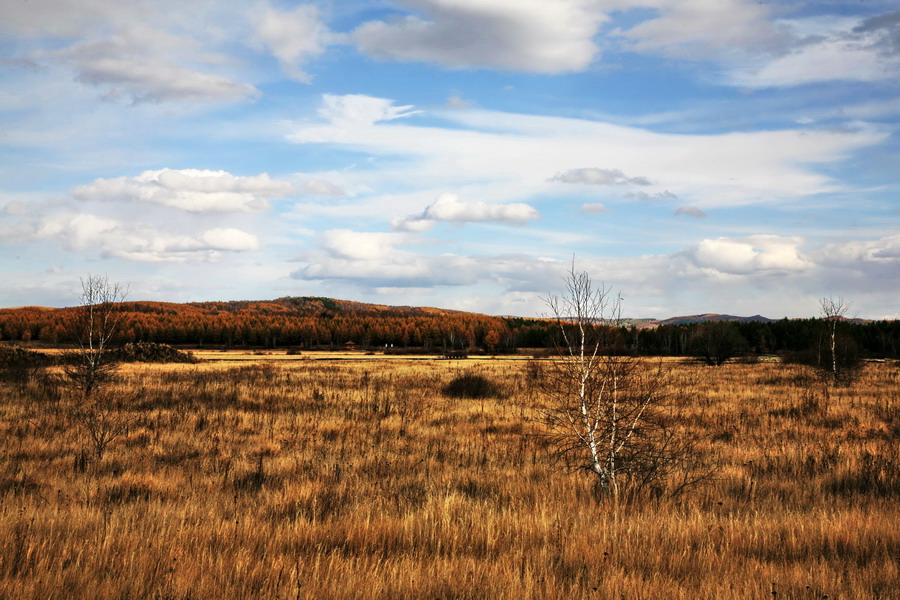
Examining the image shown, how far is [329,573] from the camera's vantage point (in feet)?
13.1

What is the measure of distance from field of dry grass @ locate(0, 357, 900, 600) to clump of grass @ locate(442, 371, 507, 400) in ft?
22.2

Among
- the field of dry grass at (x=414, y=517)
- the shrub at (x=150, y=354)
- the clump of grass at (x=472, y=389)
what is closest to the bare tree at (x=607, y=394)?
the field of dry grass at (x=414, y=517)

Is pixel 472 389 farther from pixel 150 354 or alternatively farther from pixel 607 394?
pixel 150 354

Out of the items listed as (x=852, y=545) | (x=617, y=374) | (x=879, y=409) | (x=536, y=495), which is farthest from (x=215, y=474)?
(x=879, y=409)

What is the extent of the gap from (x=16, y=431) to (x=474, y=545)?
11.0 meters

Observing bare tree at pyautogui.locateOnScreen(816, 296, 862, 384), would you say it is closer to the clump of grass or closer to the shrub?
the clump of grass

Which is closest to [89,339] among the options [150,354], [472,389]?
[472,389]

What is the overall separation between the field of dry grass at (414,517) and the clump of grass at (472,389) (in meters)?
6.76

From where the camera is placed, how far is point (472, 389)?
20.2 m

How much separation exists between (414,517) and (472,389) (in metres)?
14.8

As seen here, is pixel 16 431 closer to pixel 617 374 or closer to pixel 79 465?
pixel 79 465

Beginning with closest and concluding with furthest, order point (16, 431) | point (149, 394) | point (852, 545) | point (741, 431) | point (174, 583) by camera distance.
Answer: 1. point (174, 583)
2. point (852, 545)
3. point (16, 431)
4. point (741, 431)
5. point (149, 394)

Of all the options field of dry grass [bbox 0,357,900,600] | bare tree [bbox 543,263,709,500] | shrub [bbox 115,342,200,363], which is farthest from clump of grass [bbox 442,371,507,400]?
shrub [bbox 115,342,200,363]

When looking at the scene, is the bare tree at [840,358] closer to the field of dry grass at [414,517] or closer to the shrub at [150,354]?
the field of dry grass at [414,517]
